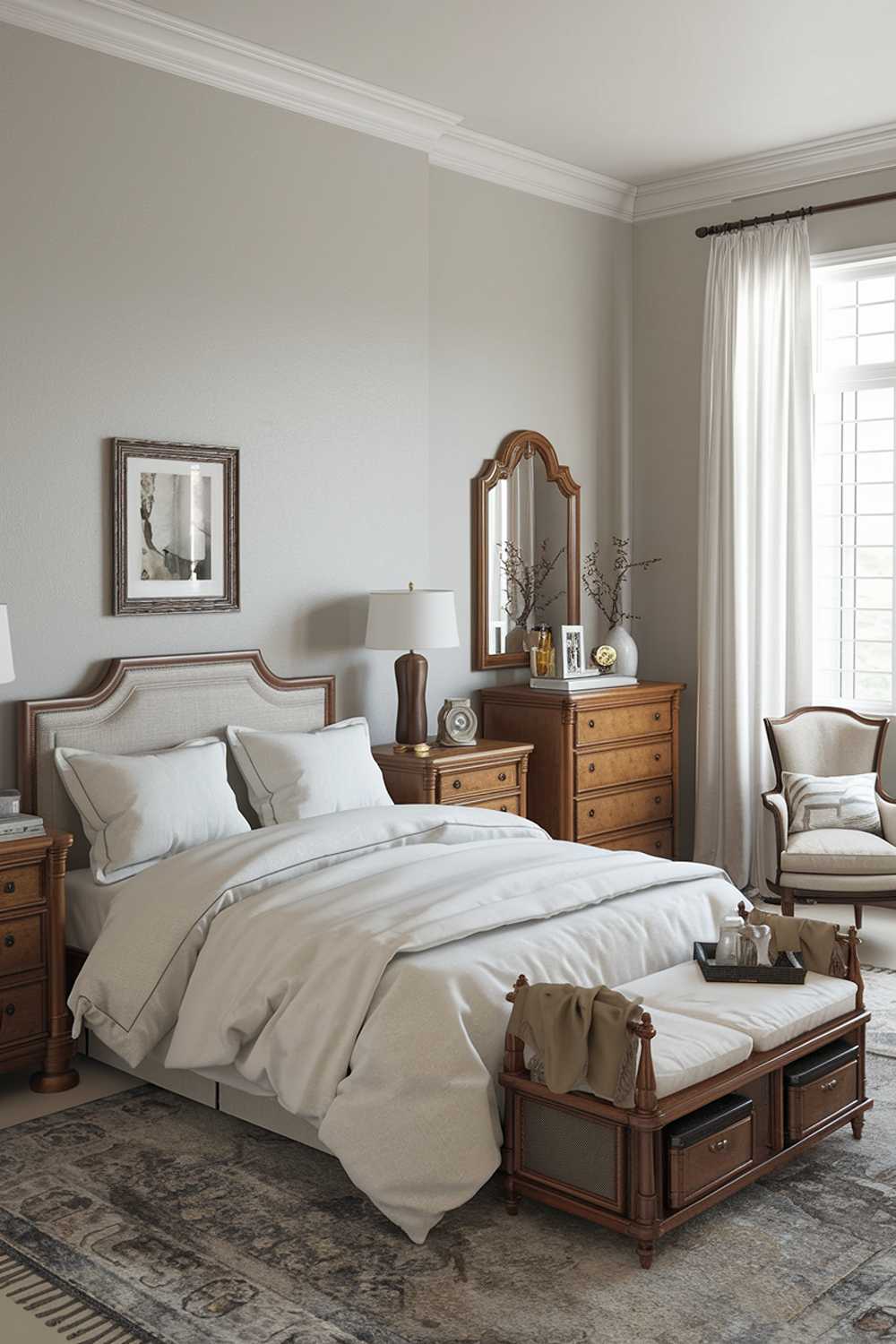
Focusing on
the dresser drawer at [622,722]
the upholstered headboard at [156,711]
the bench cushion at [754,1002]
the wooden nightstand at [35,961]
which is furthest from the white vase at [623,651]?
the wooden nightstand at [35,961]

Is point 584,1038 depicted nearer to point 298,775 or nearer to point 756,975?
point 756,975

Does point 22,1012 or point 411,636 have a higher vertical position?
point 411,636

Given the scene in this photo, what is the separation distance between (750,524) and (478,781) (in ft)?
6.52

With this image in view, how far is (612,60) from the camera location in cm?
503

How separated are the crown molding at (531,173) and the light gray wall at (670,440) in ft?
0.82

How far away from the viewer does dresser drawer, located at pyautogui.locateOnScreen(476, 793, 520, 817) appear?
17.9ft

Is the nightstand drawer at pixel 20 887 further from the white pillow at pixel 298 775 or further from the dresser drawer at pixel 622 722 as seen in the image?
the dresser drawer at pixel 622 722

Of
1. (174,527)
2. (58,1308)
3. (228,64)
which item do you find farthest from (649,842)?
(58,1308)

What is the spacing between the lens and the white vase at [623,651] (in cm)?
640

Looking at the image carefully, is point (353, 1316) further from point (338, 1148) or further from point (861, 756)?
point (861, 756)

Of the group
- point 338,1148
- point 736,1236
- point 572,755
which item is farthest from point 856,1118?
point 572,755

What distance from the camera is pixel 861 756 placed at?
5.94 m

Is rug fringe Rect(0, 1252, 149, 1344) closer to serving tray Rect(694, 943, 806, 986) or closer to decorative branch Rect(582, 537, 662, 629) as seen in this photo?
serving tray Rect(694, 943, 806, 986)

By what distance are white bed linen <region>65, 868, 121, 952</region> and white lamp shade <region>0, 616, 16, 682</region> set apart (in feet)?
2.46
